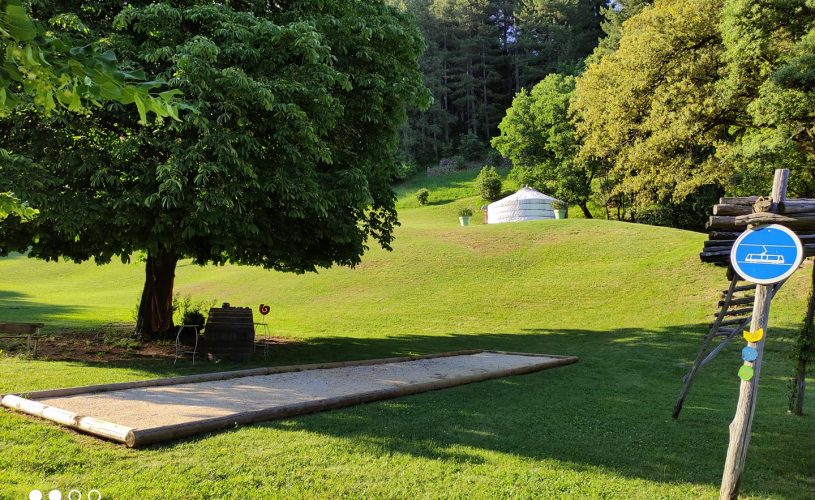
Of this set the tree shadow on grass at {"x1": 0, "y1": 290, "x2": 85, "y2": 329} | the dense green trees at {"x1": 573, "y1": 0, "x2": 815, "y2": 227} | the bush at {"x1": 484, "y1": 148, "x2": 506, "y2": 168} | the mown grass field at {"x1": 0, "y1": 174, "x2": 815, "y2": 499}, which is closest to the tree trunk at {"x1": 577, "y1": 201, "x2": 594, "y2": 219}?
the mown grass field at {"x1": 0, "y1": 174, "x2": 815, "y2": 499}

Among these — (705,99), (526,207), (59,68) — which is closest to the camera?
(59,68)

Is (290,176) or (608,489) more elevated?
(290,176)

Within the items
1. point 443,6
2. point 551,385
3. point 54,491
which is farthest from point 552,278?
point 443,6

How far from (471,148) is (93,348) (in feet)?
214

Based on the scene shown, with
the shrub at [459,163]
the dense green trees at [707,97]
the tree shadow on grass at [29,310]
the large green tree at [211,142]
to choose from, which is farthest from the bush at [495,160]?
the large green tree at [211,142]

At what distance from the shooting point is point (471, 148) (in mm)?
73625

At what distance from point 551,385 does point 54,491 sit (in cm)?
779

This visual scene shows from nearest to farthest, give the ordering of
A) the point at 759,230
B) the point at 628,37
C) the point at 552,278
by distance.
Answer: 1. the point at 759,230
2. the point at 628,37
3. the point at 552,278

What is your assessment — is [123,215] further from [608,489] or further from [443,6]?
[443,6]

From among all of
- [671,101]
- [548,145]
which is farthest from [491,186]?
[671,101]

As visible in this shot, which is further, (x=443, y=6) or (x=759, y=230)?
(x=443, y=6)

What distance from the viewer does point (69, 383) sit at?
8.23 meters

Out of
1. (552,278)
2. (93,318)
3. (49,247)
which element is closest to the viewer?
(49,247)

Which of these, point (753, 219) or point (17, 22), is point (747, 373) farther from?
point (17, 22)
